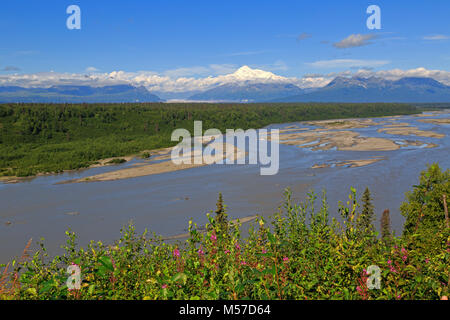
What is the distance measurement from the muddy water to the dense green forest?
31.0ft

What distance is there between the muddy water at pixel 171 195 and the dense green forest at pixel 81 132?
944 centimetres

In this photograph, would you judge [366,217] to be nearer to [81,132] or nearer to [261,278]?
[261,278]

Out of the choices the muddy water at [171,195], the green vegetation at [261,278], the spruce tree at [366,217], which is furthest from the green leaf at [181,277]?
the muddy water at [171,195]

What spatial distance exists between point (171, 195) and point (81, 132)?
55.1 metres

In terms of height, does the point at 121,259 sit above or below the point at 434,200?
above

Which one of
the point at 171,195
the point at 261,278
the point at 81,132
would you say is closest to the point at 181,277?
the point at 261,278

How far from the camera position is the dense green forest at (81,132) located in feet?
194

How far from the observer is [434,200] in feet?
64.0

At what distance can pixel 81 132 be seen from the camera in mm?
85250

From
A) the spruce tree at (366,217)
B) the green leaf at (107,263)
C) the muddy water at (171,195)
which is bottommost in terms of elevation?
the muddy water at (171,195)

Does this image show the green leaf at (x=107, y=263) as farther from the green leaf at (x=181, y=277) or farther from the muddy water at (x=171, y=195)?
the muddy water at (x=171, y=195)

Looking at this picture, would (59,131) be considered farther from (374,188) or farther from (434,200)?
(434,200)

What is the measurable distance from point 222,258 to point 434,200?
1761 centimetres
